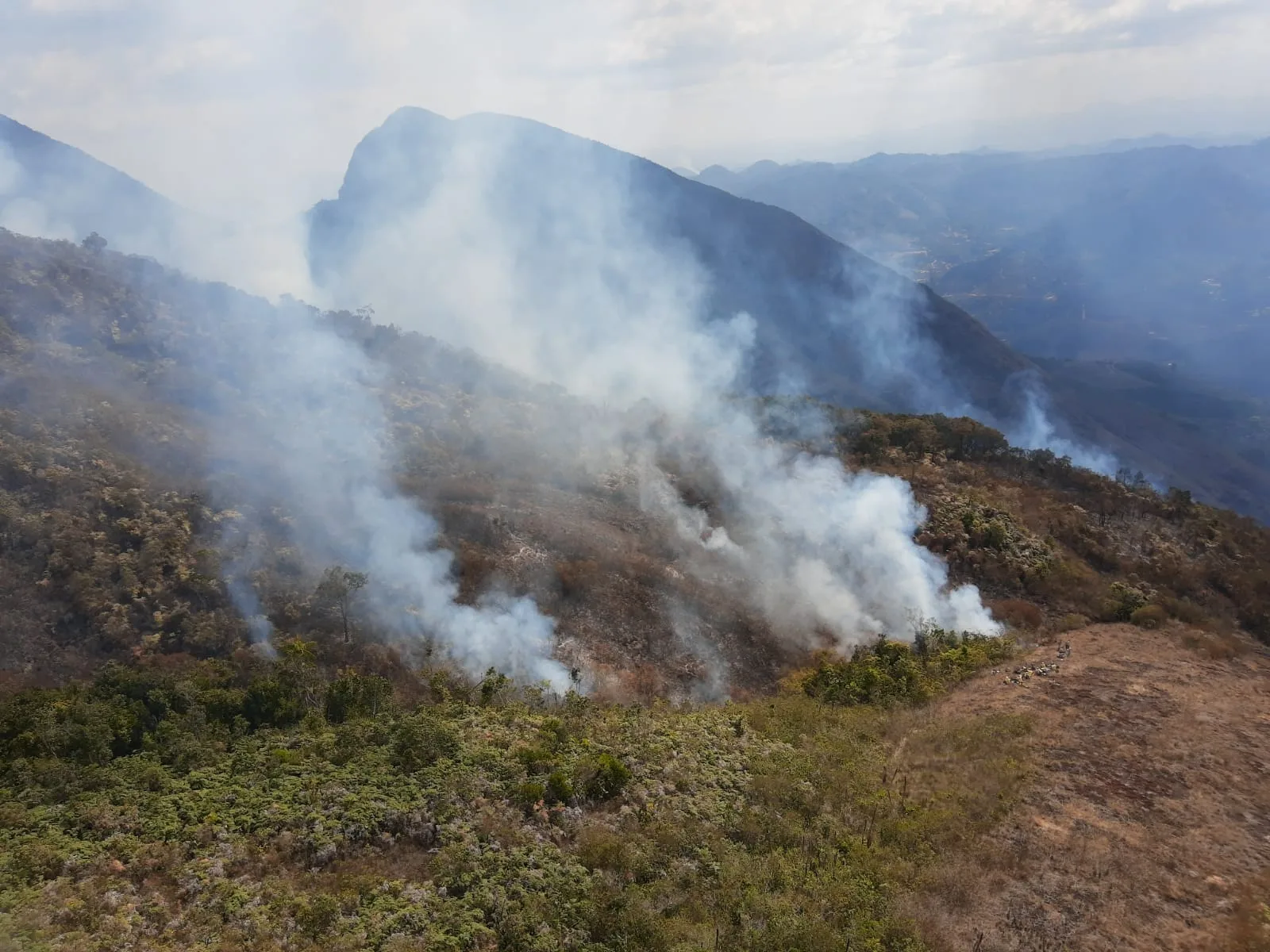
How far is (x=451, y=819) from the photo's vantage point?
51.3 feet

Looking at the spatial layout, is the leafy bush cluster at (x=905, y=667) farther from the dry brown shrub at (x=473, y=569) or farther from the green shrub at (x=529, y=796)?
the dry brown shrub at (x=473, y=569)

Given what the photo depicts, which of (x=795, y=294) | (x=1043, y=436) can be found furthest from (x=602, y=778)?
(x=795, y=294)

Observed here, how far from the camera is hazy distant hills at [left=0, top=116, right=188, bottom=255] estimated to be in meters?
80.9

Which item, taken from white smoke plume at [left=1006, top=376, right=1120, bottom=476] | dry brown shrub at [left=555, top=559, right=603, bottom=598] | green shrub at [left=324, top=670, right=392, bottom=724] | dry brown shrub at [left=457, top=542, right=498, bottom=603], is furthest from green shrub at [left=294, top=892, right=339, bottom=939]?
white smoke plume at [left=1006, top=376, right=1120, bottom=476]

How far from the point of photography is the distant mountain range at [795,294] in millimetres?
121375

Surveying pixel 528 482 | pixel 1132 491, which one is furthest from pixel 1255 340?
pixel 528 482

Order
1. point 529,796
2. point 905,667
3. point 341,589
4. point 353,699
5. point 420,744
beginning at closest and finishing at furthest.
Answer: point 529,796 → point 420,744 → point 353,699 → point 905,667 → point 341,589

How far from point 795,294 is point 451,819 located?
446 feet

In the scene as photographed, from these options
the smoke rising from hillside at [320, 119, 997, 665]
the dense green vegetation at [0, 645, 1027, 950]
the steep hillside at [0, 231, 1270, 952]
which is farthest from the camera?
the smoke rising from hillside at [320, 119, 997, 665]

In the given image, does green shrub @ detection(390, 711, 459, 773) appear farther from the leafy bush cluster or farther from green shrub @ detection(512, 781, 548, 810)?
the leafy bush cluster

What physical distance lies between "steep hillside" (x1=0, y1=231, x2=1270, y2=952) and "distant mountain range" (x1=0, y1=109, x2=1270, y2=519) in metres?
79.9

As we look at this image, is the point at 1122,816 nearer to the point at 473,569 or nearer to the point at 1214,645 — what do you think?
the point at 1214,645

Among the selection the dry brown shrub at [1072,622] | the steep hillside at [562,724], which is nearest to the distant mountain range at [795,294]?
the steep hillside at [562,724]

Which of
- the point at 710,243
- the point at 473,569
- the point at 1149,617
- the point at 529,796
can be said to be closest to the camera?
the point at 529,796
